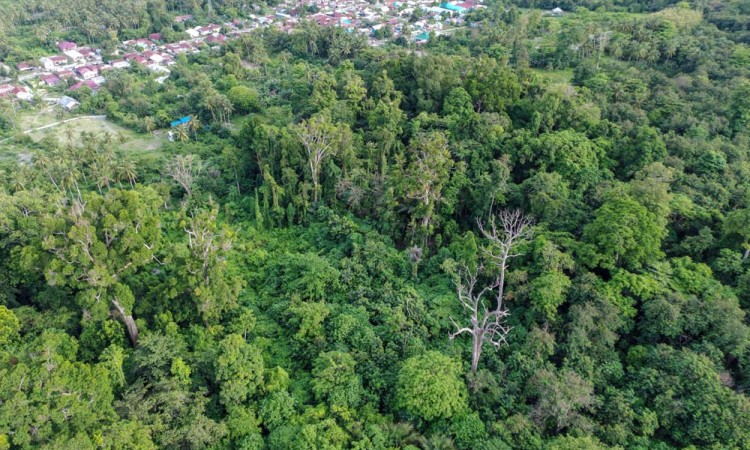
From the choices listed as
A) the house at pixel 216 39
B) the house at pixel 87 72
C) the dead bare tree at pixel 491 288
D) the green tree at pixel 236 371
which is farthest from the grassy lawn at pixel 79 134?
the dead bare tree at pixel 491 288

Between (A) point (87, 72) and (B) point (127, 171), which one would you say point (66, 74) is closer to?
(A) point (87, 72)

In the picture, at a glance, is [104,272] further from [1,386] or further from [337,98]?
[337,98]

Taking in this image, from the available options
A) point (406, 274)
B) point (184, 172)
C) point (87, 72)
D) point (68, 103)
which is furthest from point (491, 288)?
point (87, 72)

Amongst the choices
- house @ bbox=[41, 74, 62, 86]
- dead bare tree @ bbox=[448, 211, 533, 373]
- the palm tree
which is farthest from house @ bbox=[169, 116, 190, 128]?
dead bare tree @ bbox=[448, 211, 533, 373]

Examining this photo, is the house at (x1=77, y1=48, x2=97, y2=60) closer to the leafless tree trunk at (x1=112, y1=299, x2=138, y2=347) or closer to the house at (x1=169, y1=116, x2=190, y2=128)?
the house at (x1=169, y1=116, x2=190, y2=128)

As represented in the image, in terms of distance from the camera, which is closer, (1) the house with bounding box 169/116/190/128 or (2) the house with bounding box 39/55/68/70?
(1) the house with bounding box 169/116/190/128

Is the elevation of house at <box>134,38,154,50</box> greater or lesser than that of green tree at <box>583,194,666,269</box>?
lesser

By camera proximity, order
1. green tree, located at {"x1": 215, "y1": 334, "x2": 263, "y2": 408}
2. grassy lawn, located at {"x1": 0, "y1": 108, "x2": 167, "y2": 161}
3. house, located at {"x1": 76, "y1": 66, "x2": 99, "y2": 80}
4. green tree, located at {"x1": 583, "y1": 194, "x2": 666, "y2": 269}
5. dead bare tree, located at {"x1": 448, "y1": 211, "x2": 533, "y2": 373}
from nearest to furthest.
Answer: green tree, located at {"x1": 215, "y1": 334, "x2": 263, "y2": 408}
dead bare tree, located at {"x1": 448, "y1": 211, "x2": 533, "y2": 373}
green tree, located at {"x1": 583, "y1": 194, "x2": 666, "y2": 269}
grassy lawn, located at {"x1": 0, "y1": 108, "x2": 167, "y2": 161}
house, located at {"x1": 76, "y1": 66, "x2": 99, "y2": 80}

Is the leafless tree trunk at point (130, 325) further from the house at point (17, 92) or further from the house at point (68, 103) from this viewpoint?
the house at point (17, 92)
